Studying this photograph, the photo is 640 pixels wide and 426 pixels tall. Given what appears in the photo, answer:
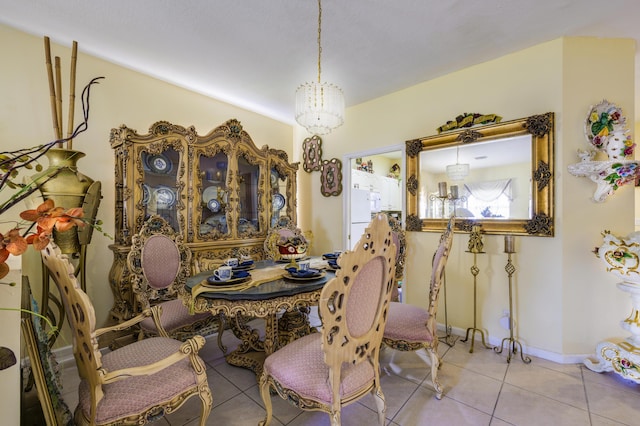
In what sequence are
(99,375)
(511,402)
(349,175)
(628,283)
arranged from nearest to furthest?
1. (99,375)
2. (511,402)
3. (628,283)
4. (349,175)

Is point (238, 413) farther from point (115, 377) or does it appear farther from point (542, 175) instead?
point (542, 175)

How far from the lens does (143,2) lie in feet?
6.20

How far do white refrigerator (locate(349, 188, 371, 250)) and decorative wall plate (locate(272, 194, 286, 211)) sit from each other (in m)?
1.01

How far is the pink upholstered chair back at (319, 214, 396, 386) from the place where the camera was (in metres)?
1.11

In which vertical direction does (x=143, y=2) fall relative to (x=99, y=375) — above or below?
above

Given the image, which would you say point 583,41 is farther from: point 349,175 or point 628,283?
point 349,175

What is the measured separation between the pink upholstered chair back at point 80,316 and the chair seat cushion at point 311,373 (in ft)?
2.41

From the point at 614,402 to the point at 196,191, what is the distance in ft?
11.8

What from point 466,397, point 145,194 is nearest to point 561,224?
point 466,397

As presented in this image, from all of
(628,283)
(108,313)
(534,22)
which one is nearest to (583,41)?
(534,22)

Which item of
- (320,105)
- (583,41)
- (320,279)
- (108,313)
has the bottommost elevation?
(108,313)

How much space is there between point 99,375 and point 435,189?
2.98 m

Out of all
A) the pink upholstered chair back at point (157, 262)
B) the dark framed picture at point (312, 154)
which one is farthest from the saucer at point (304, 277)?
the dark framed picture at point (312, 154)

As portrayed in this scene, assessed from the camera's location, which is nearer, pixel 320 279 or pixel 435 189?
pixel 320 279
